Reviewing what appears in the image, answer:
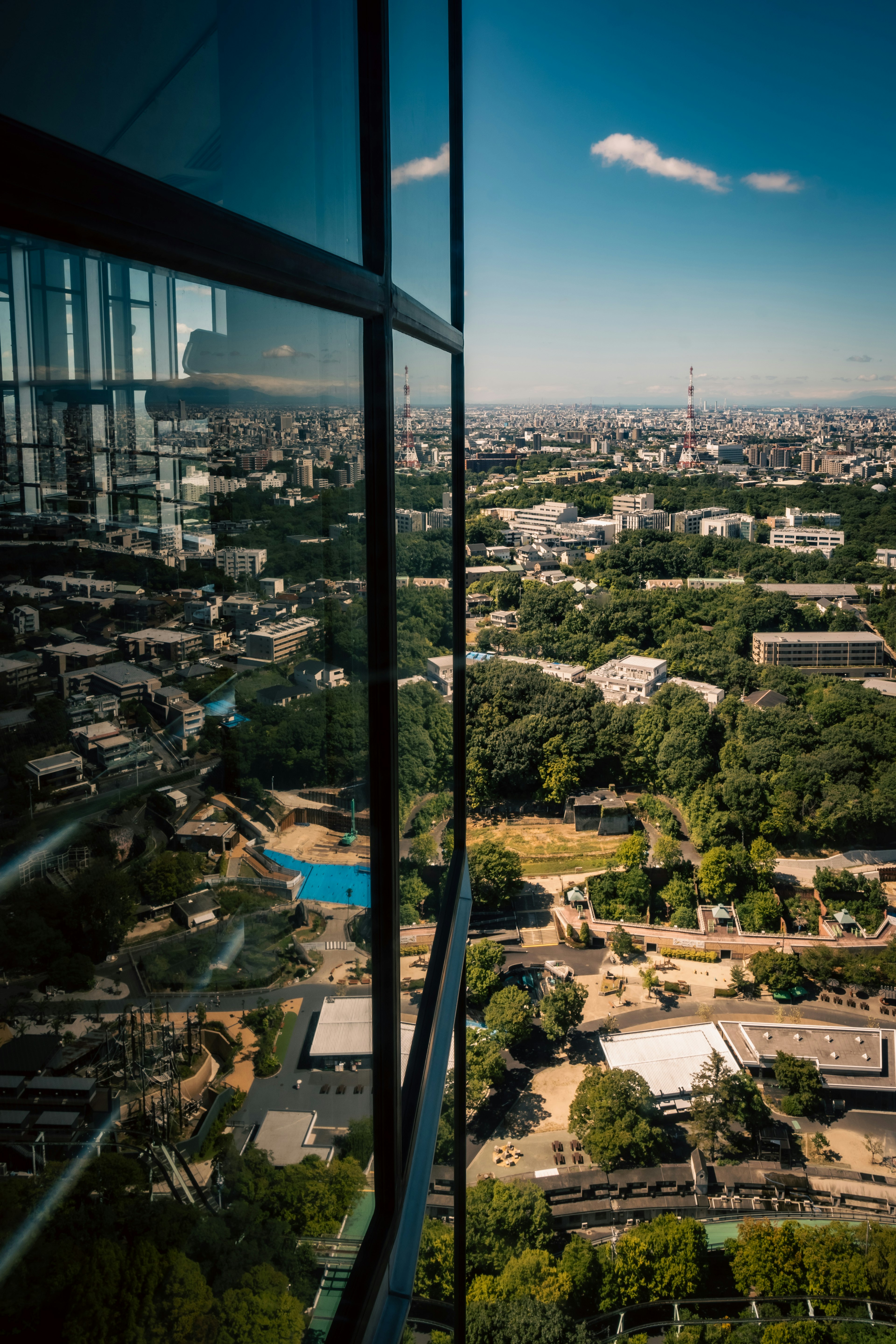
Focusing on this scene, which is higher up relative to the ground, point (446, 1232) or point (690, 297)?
point (690, 297)

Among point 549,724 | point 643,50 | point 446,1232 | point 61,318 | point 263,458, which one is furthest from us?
point 643,50

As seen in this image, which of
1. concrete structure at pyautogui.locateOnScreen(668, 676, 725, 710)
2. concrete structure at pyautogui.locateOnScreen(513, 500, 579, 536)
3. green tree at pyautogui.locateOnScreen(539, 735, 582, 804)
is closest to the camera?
green tree at pyautogui.locateOnScreen(539, 735, 582, 804)

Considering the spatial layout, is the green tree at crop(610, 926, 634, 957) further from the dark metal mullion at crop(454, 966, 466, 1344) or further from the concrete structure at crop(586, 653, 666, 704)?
the dark metal mullion at crop(454, 966, 466, 1344)

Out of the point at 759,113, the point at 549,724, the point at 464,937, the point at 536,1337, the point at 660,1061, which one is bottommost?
the point at 536,1337

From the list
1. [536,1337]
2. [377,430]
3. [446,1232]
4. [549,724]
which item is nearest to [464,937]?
[446,1232]

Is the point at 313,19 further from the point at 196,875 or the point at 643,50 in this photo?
the point at 643,50

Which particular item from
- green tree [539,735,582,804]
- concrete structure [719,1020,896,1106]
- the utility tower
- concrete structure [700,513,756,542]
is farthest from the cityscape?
the utility tower

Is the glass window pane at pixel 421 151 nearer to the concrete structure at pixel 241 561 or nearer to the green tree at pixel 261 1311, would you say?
the concrete structure at pixel 241 561

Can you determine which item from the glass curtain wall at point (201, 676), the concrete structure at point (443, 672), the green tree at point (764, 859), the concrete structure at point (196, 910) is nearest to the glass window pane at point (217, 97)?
the glass curtain wall at point (201, 676)
